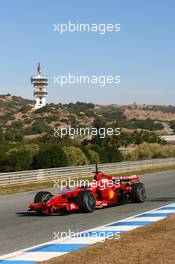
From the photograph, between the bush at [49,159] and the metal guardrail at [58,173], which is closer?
the metal guardrail at [58,173]

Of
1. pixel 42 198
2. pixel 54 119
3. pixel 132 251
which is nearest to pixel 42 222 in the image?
pixel 42 198

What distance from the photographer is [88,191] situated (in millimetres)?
13250

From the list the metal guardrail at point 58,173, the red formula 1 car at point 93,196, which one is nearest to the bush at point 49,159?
the metal guardrail at point 58,173

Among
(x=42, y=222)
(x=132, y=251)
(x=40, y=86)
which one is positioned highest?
(x=40, y=86)

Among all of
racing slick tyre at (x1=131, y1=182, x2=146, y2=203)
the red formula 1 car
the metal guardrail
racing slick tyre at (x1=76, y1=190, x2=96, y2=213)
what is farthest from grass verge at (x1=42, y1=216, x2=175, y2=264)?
the metal guardrail

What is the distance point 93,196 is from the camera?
530 inches

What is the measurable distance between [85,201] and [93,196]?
1.23 feet

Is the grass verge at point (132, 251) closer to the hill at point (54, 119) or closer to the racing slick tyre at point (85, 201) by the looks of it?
the racing slick tyre at point (85, 201)

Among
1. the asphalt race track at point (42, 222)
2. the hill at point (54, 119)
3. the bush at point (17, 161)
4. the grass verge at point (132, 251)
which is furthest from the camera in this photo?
the hill at point (54, 119)

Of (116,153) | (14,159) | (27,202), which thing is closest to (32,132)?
(116,153)

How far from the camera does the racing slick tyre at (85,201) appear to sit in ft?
43.0

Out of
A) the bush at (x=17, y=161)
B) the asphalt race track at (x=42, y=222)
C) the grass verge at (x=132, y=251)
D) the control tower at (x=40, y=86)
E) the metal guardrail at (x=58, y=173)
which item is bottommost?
the grass verge at (x=132, y=251)

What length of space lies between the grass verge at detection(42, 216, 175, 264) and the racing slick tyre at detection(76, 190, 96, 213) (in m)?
3.49

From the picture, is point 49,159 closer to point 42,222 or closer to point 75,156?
point 75,156
